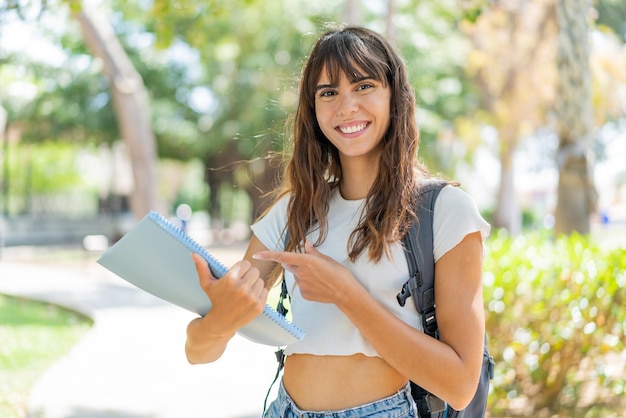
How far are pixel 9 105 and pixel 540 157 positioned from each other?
95.4 feet

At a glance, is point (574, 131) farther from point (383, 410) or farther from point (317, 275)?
point (317, 275)

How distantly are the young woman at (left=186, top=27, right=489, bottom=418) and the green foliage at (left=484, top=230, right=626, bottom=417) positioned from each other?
10.7ft

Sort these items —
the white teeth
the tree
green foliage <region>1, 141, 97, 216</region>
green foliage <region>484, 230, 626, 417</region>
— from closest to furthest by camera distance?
1. the white teeth
2. green foliage <region>484, 230, 626, 417</region>
3. the tree
4. green foliage <region>1, 141, 97, 216</region>

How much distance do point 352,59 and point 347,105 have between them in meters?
0.11

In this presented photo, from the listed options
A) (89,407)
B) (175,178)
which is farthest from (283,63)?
(175,178)

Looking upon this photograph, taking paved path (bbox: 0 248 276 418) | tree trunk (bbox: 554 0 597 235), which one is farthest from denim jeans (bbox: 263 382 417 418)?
tree trunk (bbox: 554 0 597 235)

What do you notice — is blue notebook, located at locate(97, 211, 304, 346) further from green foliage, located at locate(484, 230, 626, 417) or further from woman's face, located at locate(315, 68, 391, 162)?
green foliage, located at locate(484, 230, 626, 417)

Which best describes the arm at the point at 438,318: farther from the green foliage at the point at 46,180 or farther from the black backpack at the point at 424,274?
the green foliage at the point at 46,180

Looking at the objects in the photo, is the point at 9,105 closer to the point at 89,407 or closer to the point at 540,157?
the point at 89,407

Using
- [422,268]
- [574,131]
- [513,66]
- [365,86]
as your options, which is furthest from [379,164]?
[513,66]

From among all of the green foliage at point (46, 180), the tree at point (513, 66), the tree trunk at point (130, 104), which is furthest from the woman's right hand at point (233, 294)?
the green foliage at point (46, 180)

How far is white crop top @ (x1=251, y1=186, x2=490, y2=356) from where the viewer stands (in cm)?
176

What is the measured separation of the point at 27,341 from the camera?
9242 mm

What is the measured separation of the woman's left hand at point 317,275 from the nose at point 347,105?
1.37 feet
